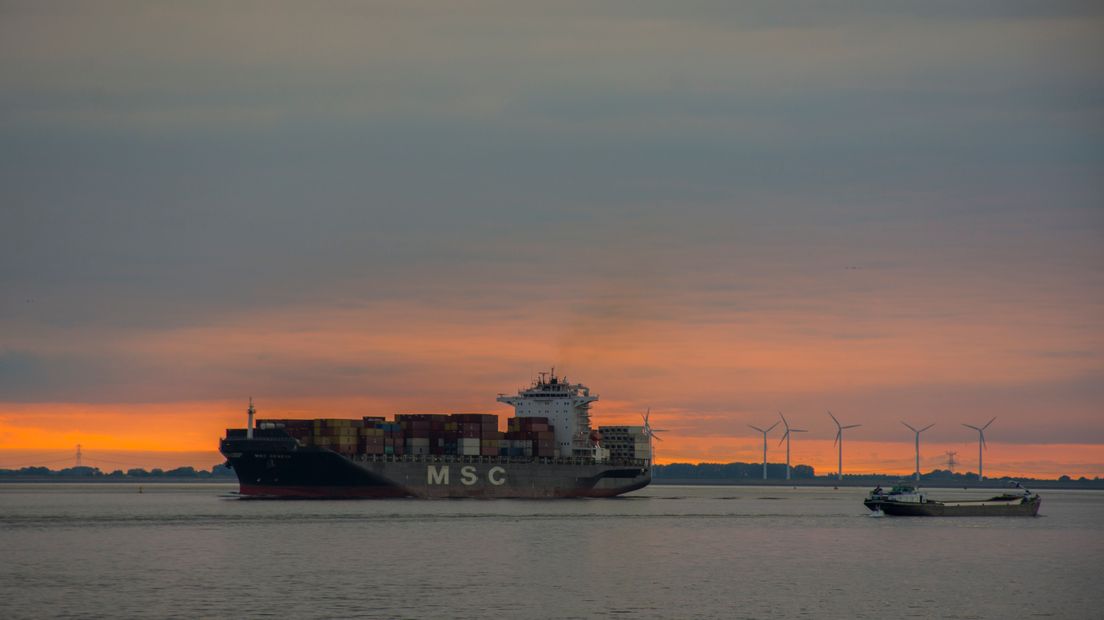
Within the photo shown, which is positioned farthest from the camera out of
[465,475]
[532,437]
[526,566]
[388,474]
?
[532,437]

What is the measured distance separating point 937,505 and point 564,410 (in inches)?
1914

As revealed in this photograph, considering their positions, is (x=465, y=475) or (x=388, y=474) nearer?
(x=388, y=474)

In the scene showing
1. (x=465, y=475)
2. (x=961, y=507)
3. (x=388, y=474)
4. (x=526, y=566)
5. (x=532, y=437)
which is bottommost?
(x=961, y=507)

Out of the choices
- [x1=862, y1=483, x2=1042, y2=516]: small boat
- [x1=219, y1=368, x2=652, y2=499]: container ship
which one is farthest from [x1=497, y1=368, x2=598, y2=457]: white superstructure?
[x1=862, y1=483, x2=1042, y2=516]: small boat

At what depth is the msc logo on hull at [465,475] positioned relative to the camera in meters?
153

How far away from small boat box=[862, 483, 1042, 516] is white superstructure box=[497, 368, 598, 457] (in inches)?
1511

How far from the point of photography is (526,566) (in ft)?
263

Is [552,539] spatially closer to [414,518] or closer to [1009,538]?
[414,518]

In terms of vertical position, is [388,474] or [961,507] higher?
[388,474]

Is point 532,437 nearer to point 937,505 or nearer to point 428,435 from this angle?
point 428,435

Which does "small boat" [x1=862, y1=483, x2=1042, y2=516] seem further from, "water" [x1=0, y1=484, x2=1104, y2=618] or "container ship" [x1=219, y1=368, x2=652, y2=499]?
"container ship" [x1=219, y1=368, x2=652, y2=499]

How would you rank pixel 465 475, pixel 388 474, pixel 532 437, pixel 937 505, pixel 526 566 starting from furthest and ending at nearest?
pixel 532 437, pixel 465 475, pixel 388 474, pixel 937 505, pixel 526 566

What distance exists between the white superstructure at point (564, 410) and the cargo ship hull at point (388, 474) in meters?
2.97

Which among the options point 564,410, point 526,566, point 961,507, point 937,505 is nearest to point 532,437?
point 564,410
